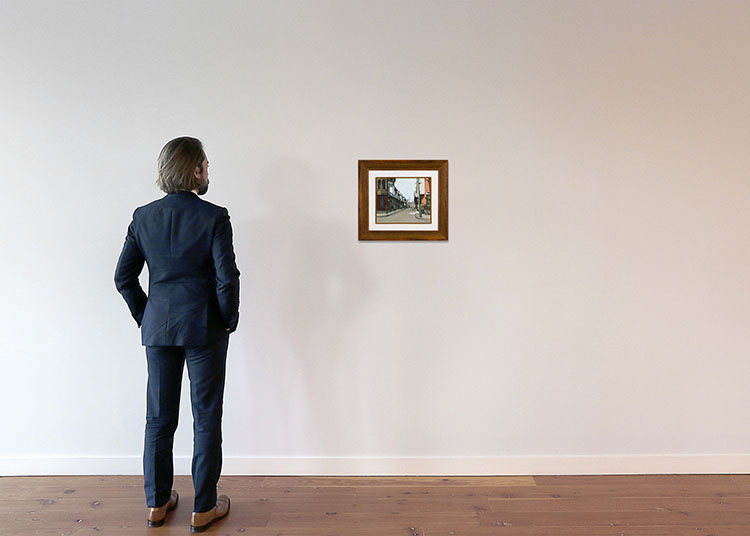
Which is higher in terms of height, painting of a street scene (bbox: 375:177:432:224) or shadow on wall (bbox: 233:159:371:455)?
painting of a street scene (bbox: 375:177:432:224)

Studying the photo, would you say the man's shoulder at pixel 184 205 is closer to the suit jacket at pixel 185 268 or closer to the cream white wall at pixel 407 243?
the suit jacket at pixel 185 268

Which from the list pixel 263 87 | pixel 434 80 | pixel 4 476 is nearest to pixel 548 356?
pixel 434 80

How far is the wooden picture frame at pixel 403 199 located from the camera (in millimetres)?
A: 2799

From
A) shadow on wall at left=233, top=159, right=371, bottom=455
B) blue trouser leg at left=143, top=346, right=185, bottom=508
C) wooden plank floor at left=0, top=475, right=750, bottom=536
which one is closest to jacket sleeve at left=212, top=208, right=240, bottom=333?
blue trouser leg at left=143, top=346, right=185, bottom=508

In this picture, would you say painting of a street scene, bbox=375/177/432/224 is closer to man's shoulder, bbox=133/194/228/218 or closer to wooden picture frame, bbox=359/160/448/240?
wooden picture frame, bbox=359/160/448/240

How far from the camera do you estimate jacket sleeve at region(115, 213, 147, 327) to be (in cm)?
231

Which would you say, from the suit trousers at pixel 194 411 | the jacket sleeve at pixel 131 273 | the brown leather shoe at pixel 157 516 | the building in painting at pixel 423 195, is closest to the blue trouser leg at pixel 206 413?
the suit trousers at pixel 194 411

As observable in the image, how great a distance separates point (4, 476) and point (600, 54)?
375 centimetres

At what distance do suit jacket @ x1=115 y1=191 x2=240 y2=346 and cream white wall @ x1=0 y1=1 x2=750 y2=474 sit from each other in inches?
22.9

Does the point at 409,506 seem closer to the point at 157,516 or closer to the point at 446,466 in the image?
the point at 446,466

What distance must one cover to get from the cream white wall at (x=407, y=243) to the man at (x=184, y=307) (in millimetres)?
533

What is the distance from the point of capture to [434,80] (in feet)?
9.16

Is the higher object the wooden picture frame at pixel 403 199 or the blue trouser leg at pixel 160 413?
the wooden picture frame at pixel 403 199

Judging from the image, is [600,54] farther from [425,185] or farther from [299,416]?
[299,416]
